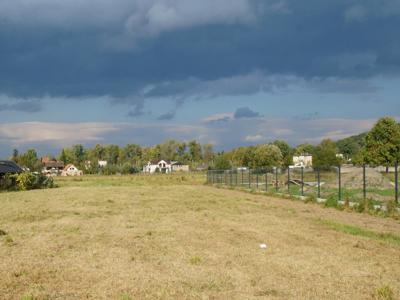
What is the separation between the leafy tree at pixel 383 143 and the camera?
75.6m

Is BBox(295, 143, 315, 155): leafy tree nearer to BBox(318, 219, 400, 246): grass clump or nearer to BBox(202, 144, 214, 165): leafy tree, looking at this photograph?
BBox(202, 144, 214, 165): leafy tree

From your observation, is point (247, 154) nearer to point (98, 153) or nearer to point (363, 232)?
point (98, 153)

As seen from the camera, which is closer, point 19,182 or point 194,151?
point 19,182

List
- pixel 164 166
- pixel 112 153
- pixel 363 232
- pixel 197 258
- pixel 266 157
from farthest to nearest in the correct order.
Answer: pixel 112 153
pixel 164 166
pixel 266 157
pixel 363 232
pixel 197 258

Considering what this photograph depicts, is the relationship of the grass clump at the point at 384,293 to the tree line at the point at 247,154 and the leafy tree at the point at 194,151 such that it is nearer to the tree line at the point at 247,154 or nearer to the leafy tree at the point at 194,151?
the tree line at the point at 247,154

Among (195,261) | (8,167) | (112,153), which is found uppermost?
(112,153)

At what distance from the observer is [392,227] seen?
1548 centimetres

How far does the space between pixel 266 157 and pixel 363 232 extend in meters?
116

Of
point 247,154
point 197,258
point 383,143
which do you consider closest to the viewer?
point 197,258

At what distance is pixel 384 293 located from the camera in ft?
22.7

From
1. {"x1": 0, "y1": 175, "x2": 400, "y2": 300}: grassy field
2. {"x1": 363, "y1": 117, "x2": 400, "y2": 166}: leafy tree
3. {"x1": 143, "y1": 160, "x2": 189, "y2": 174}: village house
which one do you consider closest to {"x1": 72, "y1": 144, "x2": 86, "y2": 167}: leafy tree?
{"x1": 143, "y1": 160, "x2": 189, "y2": 174}: village house

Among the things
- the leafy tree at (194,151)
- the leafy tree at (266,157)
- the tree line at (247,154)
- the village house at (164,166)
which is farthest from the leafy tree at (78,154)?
the leafy tree at (266,157)

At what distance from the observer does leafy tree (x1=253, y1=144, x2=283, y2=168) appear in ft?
420

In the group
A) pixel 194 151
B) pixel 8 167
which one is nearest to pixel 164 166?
pixel 194 151
